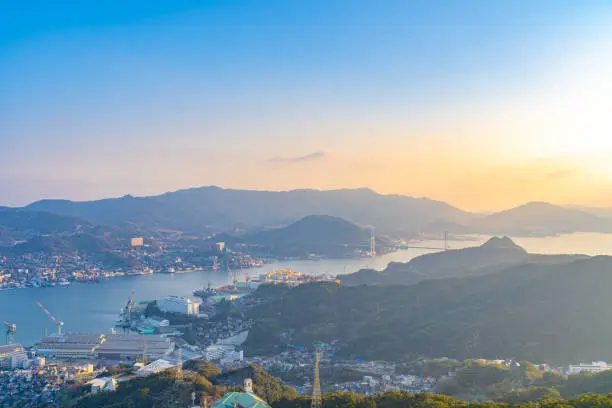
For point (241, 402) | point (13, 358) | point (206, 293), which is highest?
point (241, 402)

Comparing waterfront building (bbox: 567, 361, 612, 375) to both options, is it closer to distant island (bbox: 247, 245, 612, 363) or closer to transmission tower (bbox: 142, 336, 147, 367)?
distant island (bbox: 247, 245, 612, 363)

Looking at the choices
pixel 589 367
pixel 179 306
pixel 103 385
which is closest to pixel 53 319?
pixel 179 306

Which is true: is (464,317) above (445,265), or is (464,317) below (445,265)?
below

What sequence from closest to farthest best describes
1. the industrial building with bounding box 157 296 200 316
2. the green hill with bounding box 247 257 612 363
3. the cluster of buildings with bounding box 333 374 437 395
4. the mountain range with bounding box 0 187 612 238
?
the cluster of buildings with bounding box 333 374 437 395 → the green hill with bounding box 247 257 612 363 → the industrial building with bounding box 157 296 200 316 → the mountain range with bounding box 0 187 612 238

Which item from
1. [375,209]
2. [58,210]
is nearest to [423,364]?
[375,209]

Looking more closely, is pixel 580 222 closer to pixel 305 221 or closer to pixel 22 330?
pixel 305 221

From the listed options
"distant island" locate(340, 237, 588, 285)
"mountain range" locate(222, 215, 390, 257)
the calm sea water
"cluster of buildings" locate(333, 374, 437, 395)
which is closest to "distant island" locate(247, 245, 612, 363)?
"cluster of buildings" locate(333, 374, 437, 395)

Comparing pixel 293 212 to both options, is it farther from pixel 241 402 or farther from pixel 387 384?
pixel 241 402
